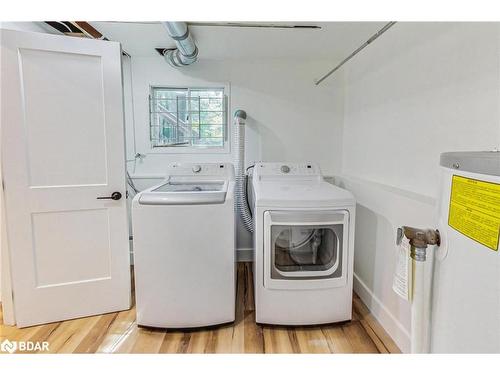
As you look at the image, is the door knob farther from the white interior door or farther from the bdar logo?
the bdar logo

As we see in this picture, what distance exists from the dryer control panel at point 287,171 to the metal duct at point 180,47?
1179 millimetres

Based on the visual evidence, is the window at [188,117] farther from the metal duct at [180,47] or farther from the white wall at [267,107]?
the metal duct at [180,47]

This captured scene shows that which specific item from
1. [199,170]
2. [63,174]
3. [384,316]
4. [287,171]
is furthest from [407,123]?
A: [63,174]

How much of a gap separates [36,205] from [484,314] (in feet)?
7.75

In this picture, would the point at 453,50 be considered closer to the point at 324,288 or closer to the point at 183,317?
the point at 324,288

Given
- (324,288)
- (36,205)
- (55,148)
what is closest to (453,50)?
(324,288)

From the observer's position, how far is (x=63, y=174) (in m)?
1.77

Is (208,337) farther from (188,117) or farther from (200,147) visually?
(188,117)

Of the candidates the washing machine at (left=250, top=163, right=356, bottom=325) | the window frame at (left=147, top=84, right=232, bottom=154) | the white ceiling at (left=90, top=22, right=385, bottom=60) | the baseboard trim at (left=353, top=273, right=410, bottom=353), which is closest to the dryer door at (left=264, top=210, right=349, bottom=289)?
the washing machine at (left=250, top=163, right=356, bottom=325)

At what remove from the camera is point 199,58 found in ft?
8.58

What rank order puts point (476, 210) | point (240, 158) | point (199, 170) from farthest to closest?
point (240, 158)
point (199, 170)
point (476, 210)

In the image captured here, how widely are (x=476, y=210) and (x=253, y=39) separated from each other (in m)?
2.13

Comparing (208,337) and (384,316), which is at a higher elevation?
(384,316)

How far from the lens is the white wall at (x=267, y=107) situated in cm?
265
